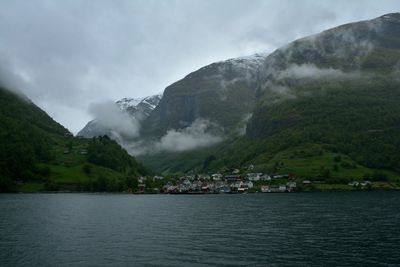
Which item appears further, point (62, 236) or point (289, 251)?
point (62, 236)

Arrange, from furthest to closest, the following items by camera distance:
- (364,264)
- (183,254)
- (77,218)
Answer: (77,218) < (183,254) < (364,264)

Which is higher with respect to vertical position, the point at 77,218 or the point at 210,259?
the point at 77,218

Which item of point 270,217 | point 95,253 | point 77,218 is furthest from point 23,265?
point 270,217

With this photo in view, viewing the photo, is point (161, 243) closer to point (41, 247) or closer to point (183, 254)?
point (183, 254)

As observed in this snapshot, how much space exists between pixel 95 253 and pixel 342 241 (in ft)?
123

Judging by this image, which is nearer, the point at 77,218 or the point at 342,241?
the point at 342,241

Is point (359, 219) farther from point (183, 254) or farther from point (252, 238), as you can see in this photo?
point (183, 254)

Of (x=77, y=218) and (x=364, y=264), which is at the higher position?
(x=77, y=218)

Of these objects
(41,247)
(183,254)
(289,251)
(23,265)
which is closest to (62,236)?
(41,247)

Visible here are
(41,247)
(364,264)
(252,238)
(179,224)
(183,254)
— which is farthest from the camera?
(179,224)

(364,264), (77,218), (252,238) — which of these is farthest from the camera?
(77,218)

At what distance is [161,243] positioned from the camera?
68.1 meters

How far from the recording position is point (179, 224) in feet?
306

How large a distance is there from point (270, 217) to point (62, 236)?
50537 mm
